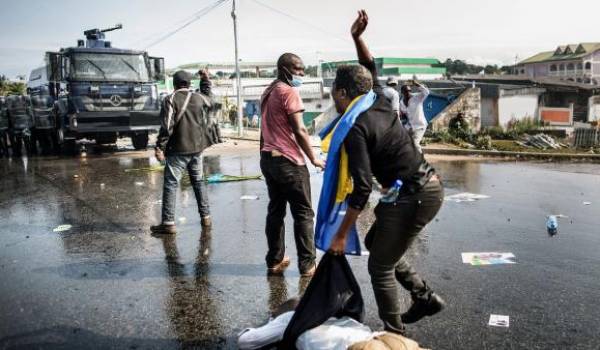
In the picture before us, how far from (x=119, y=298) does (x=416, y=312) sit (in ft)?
7.68

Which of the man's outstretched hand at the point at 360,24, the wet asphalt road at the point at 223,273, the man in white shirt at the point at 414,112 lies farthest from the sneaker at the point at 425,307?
the man in white shirt at the point at 414,112

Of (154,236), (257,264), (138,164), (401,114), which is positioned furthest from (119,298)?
(138,164)

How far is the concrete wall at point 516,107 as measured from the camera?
1950cm

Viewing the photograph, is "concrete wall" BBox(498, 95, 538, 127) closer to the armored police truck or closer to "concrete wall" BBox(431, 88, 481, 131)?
"concrete wall" BBox(431, 88, 481, 131)

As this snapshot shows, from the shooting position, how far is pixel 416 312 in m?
3.41

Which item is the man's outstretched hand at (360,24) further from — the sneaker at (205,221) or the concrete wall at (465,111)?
the concrete wall at (465,111)

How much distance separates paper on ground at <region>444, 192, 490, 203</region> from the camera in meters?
8.00

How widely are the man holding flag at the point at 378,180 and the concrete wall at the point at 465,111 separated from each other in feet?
46.6

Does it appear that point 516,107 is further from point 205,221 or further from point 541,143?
point 205,221

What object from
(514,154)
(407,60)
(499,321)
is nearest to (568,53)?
(407,60)

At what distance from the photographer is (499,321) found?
11.8 feet

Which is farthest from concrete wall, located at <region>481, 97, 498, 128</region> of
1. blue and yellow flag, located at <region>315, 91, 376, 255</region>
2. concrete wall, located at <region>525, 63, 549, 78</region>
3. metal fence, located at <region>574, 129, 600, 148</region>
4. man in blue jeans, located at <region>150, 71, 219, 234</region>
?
concrete wall, located at <region>525, 63, 549, 78</region>

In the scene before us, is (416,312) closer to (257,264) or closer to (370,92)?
(370,92)

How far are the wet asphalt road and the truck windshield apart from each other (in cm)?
646
